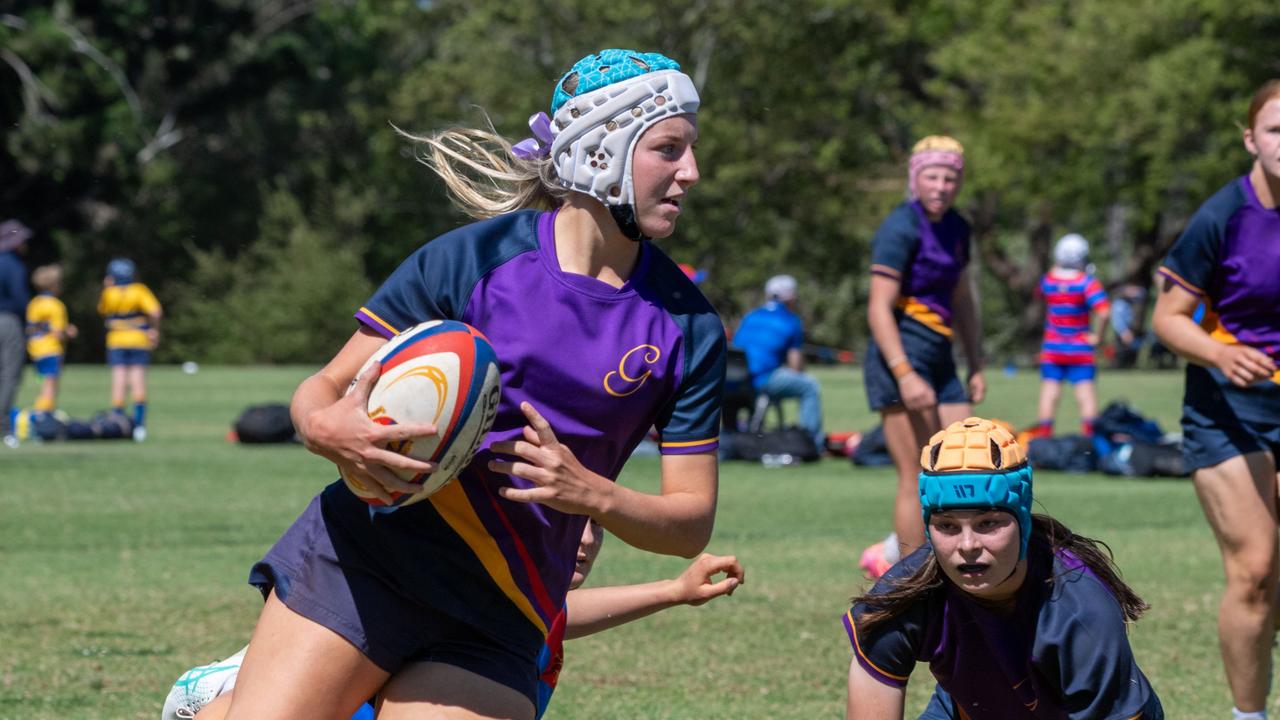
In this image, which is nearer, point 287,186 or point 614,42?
point 614,42

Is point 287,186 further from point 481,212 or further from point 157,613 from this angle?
point 481,212

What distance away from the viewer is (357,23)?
68.4 metres

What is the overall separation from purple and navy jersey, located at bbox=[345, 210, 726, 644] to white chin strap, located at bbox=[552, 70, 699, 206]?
0.61 ft

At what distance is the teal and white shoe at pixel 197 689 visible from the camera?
5.02m

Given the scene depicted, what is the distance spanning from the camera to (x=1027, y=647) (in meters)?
4.62

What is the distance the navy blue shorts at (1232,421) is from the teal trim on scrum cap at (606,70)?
9.75 feet

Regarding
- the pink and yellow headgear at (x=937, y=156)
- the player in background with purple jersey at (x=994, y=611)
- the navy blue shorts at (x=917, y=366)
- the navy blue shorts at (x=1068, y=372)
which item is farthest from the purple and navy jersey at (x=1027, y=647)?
the navy blue shorts at (x=1068, y=372)

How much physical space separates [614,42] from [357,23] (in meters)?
18.7

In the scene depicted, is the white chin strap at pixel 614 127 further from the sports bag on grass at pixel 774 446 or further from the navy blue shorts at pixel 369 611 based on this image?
the sports bag on grass at pixel 774 446

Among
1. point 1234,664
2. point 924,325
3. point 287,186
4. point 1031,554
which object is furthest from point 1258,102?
point 287,186

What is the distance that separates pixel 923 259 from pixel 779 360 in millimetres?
10890

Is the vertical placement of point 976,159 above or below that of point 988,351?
above

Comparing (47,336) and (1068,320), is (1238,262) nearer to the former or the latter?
(1068,320)

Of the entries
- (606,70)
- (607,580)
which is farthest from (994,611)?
(607,580)
